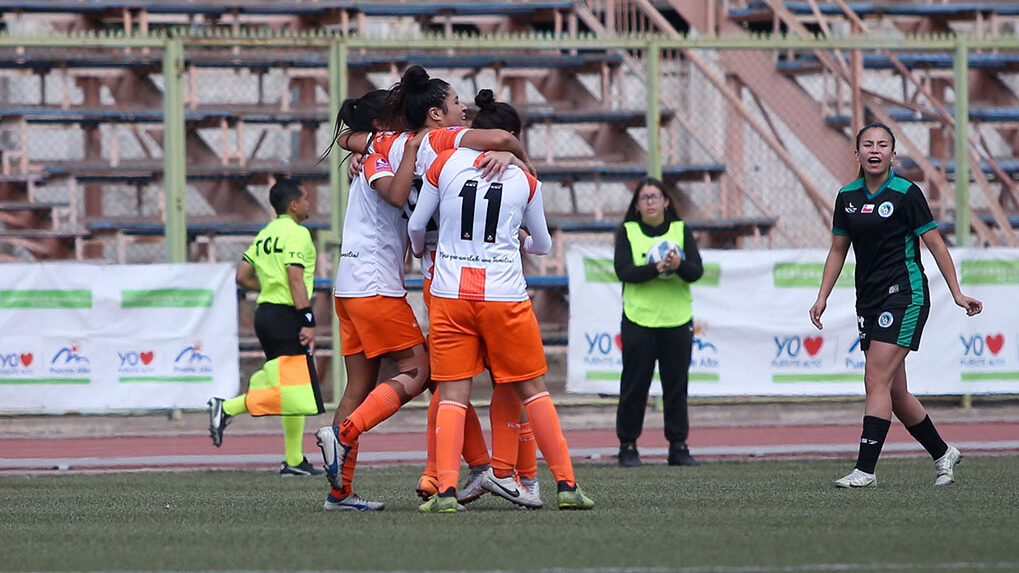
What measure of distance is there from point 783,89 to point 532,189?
11025mm

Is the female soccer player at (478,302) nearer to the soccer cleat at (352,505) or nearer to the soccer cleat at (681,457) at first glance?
the soccer cleat at (352,505)

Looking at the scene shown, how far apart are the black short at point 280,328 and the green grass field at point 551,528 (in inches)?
45.7

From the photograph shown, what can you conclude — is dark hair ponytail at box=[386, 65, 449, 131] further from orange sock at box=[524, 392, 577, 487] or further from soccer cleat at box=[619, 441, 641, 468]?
soccer cleat at box=[619, 441, 641, 468]

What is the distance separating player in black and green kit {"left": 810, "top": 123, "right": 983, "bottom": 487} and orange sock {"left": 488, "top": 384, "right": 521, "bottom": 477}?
195cm

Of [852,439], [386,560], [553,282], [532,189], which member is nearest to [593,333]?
[553,282]

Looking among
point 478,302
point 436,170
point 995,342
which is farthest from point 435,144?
point 995,342

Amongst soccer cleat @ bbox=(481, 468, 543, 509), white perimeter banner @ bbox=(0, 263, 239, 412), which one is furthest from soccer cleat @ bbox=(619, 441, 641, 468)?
white perimeter banner @ bbox=(0, 263, 239, 412)

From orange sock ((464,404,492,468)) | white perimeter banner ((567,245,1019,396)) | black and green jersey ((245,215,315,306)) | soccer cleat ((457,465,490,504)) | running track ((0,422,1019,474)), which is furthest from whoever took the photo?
white perimeter banner ((567,245,1019,396))

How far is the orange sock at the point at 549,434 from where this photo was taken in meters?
6.80

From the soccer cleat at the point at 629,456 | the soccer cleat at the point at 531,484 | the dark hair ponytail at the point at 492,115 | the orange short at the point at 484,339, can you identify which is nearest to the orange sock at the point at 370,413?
the orange short at the point at 484,339

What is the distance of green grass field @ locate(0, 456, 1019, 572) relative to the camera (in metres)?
5.22

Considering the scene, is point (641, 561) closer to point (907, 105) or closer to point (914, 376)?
point (914, 376)

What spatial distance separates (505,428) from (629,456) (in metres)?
3.40

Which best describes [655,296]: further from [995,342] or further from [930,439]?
[995,342]
